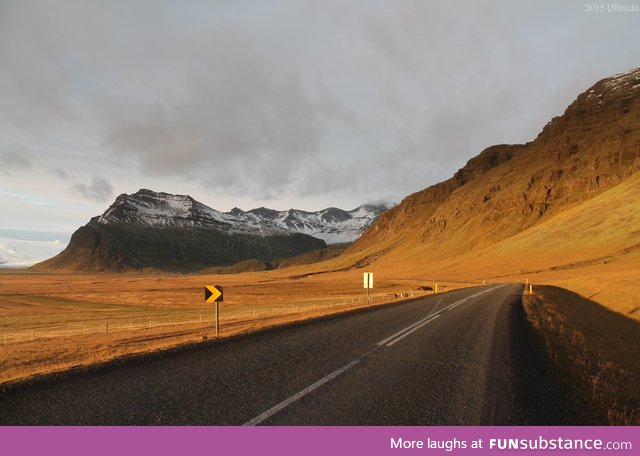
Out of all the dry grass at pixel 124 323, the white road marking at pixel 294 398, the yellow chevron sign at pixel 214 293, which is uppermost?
the yellow chevron sign at pixel 214 293

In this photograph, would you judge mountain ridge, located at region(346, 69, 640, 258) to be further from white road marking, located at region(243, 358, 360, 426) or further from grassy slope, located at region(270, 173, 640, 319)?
white road marking, located at region(243, 358, 360, 426)

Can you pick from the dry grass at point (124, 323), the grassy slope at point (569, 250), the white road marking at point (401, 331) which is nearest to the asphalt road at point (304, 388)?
the white road marking at point (401, 331)

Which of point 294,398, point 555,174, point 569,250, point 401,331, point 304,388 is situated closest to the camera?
point 294,398

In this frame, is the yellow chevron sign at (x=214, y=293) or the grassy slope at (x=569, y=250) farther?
the grassy slope at (x=569, y=250)

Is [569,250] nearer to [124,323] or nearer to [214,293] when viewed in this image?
[124,323]

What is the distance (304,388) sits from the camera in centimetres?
740
